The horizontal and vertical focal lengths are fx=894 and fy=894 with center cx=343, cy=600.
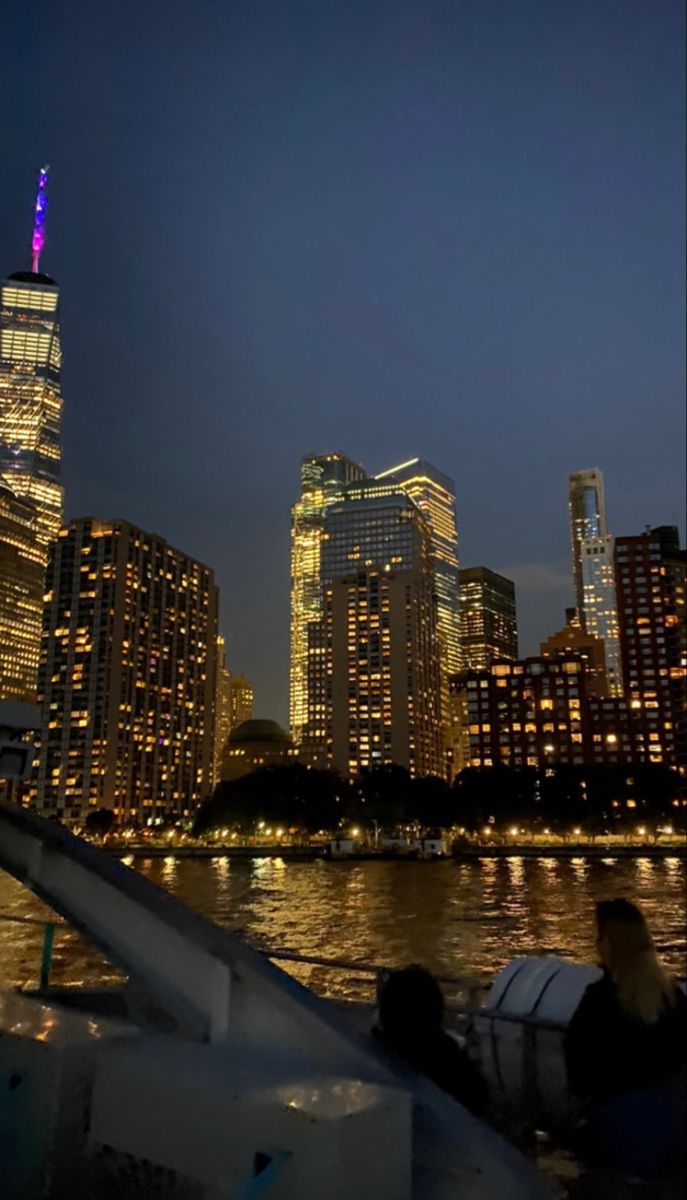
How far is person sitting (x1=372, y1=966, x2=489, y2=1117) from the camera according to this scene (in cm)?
476

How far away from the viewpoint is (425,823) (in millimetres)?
155625

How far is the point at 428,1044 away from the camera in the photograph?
15.8 ft

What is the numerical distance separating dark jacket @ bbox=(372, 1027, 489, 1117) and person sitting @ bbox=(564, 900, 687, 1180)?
522mm

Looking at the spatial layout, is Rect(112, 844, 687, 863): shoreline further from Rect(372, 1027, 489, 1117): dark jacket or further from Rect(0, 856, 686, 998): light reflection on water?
Rect(372, 1027, 489, 1117): dark jacket

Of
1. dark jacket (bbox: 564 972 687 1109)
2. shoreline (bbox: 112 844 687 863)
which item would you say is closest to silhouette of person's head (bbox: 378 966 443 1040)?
dark jacket (bbox: 564 972 687 1109)

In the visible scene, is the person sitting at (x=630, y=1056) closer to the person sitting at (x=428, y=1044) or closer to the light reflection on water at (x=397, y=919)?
the person sitting at (x=428, y=1044)

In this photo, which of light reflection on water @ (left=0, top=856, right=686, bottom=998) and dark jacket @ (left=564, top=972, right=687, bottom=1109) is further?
light reflection on water @ (left=0, top=856, right=686, bottom=998)

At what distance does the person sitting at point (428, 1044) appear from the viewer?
15.6 ft

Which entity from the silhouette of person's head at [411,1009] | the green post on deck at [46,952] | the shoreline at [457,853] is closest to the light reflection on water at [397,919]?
the green post on deck at [46,952]

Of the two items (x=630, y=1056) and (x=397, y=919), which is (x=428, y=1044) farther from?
(x=397, y=919)

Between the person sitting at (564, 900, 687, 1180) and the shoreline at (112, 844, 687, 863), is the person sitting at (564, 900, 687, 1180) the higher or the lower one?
the higher one

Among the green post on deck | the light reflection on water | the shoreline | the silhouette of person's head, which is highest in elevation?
the silhouette of person's head

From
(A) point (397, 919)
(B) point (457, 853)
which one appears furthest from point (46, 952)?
(B) point (457, 853)

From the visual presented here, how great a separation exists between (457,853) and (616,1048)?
15344cm
